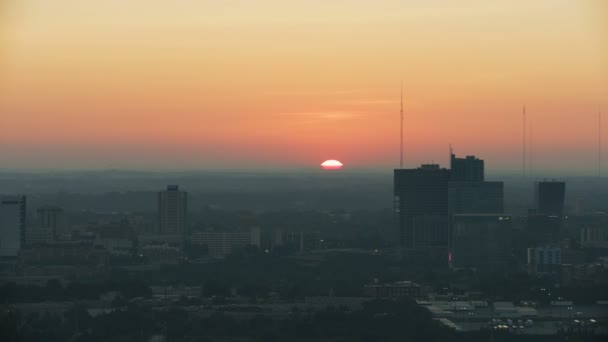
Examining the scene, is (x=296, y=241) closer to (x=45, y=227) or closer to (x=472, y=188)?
(x=472, y=188)

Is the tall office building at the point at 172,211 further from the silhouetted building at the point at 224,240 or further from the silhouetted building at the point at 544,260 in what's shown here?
the silhouetted building at the point at 544,260

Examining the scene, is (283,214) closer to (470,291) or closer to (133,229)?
(133,229)

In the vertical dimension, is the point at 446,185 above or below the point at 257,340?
above

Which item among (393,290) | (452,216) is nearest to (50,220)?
(452,216)

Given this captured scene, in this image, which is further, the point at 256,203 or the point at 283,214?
the point at 256,203

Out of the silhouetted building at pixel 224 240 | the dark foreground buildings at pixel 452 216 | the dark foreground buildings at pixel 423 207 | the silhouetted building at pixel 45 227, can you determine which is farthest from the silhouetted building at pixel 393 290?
the silhouetted building at pixel 45 227

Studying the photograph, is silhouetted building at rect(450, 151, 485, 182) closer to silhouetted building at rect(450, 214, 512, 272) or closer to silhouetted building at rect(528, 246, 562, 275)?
silhouetted building at rect(450, 214, 512, 272)

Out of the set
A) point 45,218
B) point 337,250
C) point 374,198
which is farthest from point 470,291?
point 374,198
